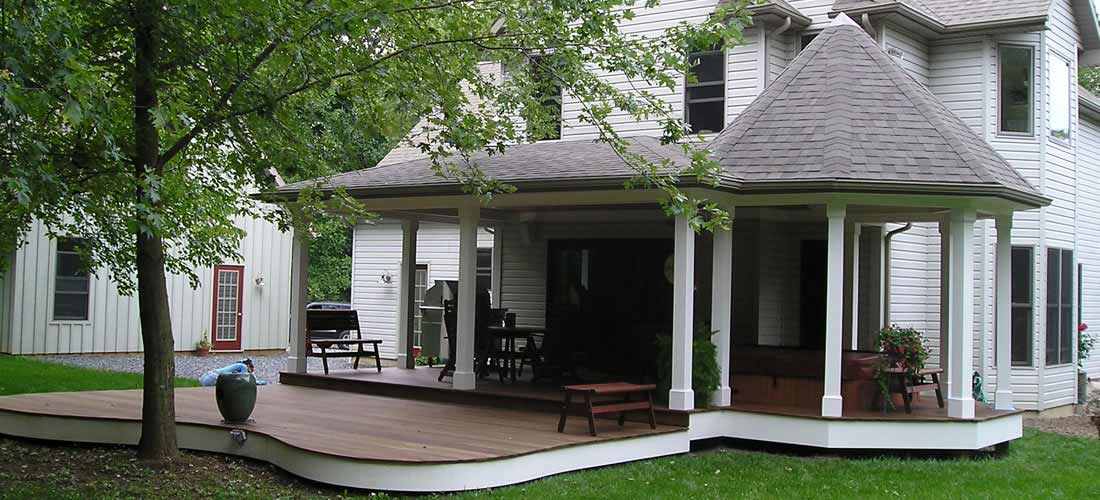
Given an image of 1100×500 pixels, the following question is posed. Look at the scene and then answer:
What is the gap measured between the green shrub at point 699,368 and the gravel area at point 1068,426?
19.3ft

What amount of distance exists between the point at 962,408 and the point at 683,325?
3002 millimetres

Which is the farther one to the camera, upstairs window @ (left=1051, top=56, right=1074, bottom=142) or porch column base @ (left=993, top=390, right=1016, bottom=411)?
upstairs window @ (left=1051, top=56, right=1074, bottom=142)

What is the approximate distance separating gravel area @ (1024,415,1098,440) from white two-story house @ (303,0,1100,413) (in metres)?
0.32

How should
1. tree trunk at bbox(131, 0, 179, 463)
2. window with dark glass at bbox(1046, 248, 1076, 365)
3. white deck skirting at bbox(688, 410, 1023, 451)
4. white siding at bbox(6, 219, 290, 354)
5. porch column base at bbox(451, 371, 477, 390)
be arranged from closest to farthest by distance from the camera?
tree trunk at bbox(131, 0, 179, 463), white deck skirting at bbox(688, 410, 1023, 451), porch column base at bbox(451, 371, 477, 390), window with dark glass at bbox(1046, 248, 1076, 365), white siding at bbox(6, 219, 290, 354)

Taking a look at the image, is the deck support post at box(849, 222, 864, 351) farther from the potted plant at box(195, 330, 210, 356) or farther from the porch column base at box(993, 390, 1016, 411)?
the potted plant at box(195, 330, 210, 356)

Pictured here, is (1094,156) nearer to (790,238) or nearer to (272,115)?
(790,238)

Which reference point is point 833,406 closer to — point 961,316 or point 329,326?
point 961,316

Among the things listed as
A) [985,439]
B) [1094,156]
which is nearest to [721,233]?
[985,439]

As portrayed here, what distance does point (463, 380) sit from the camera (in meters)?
13.1

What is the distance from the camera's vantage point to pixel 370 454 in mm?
8992

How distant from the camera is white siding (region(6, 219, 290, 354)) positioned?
21.2 meters

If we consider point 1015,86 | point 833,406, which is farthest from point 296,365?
point 1015,86

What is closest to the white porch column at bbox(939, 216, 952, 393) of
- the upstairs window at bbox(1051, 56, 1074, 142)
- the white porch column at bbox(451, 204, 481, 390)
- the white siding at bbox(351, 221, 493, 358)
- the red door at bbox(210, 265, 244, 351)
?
the upstairs window at bbox(1051, 56, 1074, 142)

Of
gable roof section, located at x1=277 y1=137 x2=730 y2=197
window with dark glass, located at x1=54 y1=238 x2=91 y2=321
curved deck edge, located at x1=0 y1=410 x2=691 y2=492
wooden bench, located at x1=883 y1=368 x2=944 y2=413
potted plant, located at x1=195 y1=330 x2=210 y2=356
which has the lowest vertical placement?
curved deck edge, located at x1=0 y1=410 x2=691 y2=492
